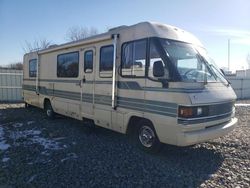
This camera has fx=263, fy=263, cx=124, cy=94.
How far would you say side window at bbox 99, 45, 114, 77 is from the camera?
6.92m

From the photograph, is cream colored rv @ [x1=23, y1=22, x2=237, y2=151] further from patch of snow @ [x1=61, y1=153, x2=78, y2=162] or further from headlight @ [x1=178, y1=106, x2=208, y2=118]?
patch of snow @ [x1=61, y1=153, x2=78, y2=162]

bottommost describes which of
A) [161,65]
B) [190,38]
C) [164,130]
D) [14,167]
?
[14,167]

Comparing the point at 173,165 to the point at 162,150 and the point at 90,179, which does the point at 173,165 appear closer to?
the point at 162,150

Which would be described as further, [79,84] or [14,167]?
[79,84]

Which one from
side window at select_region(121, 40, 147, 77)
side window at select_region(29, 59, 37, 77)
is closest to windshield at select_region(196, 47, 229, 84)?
side window at select_region(121, 40, 147, 77)

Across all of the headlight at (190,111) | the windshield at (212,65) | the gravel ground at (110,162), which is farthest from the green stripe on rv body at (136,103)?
the windshield at (212,65)

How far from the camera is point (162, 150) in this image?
623 cm

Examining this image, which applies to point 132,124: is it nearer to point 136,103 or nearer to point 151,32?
point 136,103

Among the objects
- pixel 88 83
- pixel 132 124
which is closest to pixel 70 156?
pixel 132 124

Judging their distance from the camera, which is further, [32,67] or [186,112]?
[32,67]

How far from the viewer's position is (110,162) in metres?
5.54

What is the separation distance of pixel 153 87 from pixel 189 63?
101 centimetres

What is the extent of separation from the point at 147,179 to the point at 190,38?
359 centimetres

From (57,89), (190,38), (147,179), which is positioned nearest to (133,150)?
(147,179)
